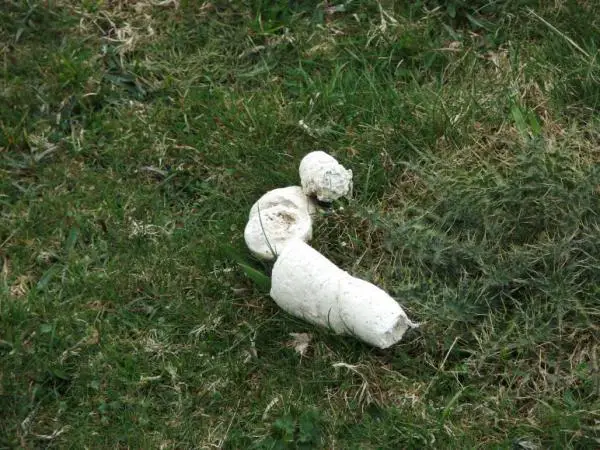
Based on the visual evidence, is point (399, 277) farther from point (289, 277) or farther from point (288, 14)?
point (288, 14)

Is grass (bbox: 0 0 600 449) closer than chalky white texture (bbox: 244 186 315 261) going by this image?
Yes

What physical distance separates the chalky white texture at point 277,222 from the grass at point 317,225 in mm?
83

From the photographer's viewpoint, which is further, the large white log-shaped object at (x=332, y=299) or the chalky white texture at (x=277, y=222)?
the chalky white texture at (x=277, y=222)

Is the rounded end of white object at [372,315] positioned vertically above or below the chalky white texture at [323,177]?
below

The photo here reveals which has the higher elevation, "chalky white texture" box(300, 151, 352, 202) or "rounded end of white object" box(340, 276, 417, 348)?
"chalky white texture" box(300, 151, 352, 202)

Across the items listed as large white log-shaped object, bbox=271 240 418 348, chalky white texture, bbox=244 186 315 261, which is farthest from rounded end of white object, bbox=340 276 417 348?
chalky white texture, bbox=244 186 315 261

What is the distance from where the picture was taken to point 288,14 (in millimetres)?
4070

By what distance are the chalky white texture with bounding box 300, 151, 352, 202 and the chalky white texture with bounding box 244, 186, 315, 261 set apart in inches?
2.3

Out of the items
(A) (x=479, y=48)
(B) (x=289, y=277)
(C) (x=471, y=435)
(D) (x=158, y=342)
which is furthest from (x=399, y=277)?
(A) (x=479, y=48)

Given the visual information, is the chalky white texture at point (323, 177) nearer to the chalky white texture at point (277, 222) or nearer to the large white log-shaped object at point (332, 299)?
the chalky white texture at point (277, 222)

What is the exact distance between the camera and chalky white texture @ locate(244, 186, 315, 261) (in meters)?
3.18

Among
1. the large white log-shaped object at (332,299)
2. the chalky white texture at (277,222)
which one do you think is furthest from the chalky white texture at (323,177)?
the large white log-shaped object at (332,299)

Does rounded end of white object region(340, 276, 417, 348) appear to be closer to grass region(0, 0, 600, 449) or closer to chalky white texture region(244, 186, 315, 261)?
grass region(0, 0, 600, 449)

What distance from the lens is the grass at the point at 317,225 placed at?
294 centimetres
